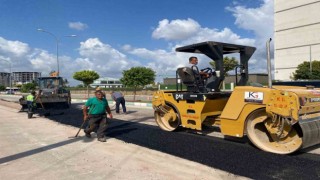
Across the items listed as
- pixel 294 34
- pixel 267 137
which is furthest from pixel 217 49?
pixel 294 34

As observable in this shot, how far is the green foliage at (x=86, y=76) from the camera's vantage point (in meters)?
58.7

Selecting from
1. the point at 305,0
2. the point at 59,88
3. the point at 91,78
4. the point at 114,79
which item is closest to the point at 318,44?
the point at 305,0

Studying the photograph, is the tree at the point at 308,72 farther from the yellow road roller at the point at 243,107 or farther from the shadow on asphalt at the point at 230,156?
the shadow on asphalt at the point at 230,156

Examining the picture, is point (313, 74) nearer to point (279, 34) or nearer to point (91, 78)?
point (279, 34)

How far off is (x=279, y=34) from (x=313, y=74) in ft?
88.2

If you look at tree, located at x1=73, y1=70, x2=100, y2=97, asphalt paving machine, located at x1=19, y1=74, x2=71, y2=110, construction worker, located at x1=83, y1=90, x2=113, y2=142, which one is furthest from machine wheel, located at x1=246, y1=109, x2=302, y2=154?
tree, located at x1=73, y1=70, x2=100, y2=97

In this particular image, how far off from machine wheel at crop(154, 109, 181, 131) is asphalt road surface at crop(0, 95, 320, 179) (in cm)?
30

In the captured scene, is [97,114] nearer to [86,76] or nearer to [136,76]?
[136,76]

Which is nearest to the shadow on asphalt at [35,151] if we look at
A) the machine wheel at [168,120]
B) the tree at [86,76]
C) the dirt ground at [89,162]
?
the dirt ground at [89,162]

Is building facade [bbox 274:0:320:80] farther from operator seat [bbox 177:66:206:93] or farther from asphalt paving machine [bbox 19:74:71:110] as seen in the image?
operator seat [bbox 177:66:206:93]

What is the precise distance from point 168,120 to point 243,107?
10.4 feet

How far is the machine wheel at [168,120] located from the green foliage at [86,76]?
163ft

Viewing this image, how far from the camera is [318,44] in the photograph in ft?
202

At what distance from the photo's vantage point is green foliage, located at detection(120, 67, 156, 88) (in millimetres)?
35531
